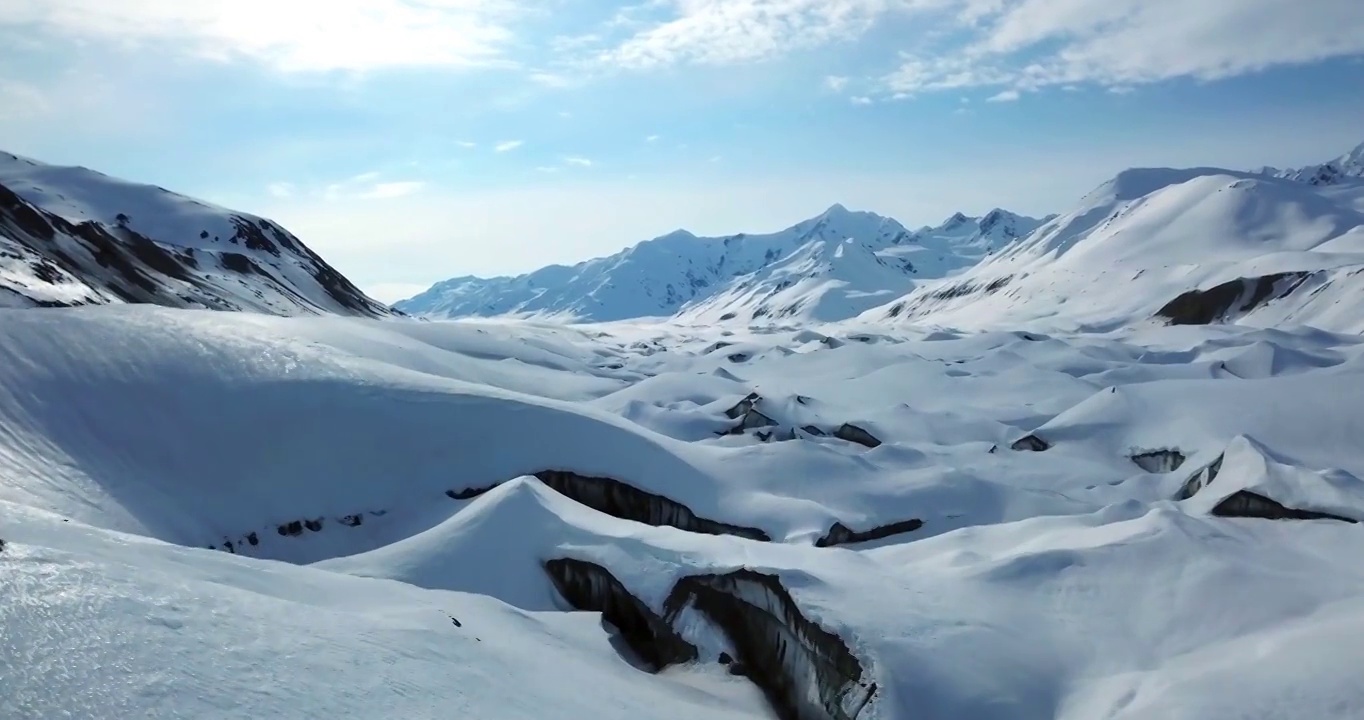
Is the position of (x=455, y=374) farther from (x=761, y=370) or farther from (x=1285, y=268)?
(x=1285, y=268)

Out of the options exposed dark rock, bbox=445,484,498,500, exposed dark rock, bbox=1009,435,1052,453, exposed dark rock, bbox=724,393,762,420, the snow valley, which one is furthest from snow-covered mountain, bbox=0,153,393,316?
exposed dark rock, bbox=1009,435,1052,453

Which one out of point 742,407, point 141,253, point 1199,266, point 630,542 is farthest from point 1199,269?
point 141,253

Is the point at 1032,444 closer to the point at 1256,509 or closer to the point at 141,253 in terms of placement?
the point at 1256,509

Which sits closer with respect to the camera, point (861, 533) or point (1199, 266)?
point (861, 533)

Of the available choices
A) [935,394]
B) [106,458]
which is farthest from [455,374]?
[935,394]

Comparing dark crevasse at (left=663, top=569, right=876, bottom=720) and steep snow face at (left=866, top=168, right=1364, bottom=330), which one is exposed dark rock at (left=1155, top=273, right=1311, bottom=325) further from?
dark crevasse at (left=663, top=569, right=876, bottom=720)

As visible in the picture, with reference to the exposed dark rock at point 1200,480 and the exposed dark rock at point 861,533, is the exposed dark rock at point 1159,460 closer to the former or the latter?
Result: the exposed dark rock at point 1200,480

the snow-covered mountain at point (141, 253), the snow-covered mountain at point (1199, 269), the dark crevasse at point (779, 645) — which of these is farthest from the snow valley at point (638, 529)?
the snow-covered mountain at point (1199, 269)
